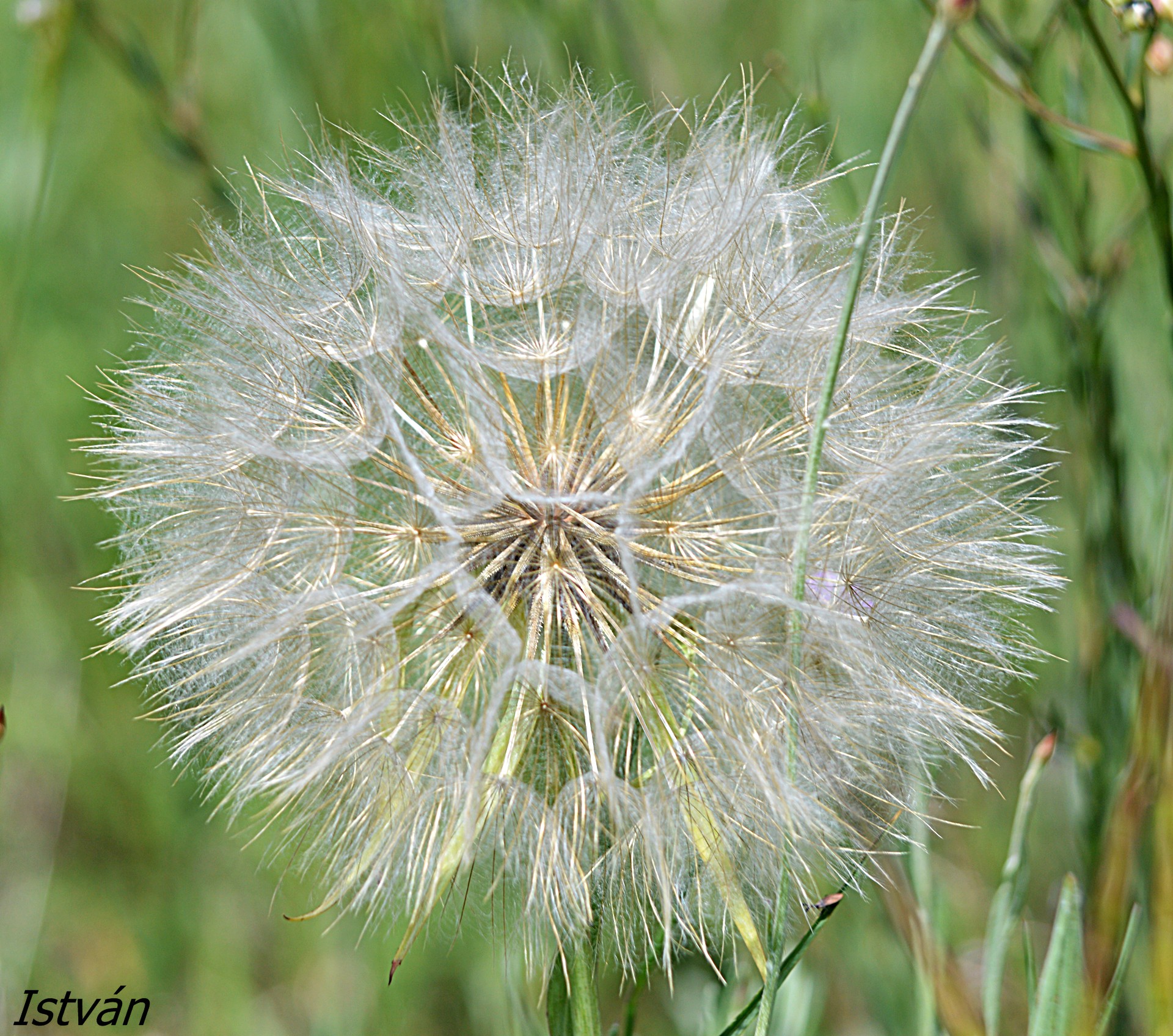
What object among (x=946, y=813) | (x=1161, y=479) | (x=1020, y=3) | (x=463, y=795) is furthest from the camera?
(x=946, y=813)

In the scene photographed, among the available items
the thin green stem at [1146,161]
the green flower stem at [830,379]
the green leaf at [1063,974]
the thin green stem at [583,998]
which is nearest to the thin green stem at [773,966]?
the green flower stem at [830,379]

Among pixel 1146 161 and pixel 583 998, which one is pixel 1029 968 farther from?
pixel 1146 161

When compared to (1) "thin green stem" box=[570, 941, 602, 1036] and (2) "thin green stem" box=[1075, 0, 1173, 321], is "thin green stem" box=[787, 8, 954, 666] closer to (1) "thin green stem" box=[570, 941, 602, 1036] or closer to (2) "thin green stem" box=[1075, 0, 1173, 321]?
(1) "thin green stem" box=[570, 941, 602, 1036]

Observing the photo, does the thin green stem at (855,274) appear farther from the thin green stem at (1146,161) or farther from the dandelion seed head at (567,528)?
the thin green stem at (1146,161)

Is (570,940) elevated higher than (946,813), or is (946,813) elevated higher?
(570,940)

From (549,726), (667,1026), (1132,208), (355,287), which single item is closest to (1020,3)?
(1132,208)

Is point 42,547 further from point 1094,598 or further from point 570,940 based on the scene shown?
point 1094,598

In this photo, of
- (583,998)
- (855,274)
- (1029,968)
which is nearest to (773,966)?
(583,998)
